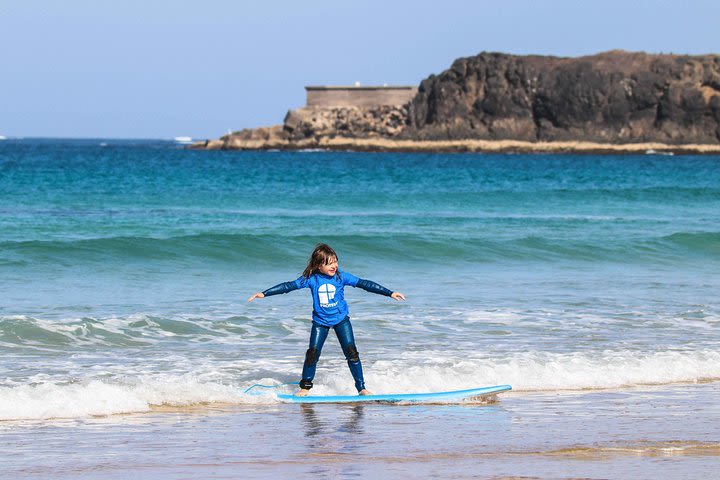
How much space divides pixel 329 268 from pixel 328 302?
0.29 m

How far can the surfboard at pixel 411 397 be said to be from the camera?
8.77 m

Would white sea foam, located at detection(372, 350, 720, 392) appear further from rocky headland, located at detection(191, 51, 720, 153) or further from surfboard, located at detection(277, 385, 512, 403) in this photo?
rocky headland, located at detection(191, 51, 720, 153)

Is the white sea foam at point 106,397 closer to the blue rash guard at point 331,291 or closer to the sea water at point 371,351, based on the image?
A: the sea water at point 371,351

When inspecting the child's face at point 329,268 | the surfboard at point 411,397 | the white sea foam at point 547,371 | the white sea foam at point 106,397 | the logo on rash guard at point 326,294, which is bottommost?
the white sea foam at point 547,371

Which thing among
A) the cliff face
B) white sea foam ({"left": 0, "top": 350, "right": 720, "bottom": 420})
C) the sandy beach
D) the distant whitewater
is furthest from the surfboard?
the cliff face

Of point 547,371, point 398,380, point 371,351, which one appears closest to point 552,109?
point 371,351

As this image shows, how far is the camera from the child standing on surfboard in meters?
8.85

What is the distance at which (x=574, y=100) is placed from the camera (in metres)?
140

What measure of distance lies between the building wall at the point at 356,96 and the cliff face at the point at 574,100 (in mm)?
11970

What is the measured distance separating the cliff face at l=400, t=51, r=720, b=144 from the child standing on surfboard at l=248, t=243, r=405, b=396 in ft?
427

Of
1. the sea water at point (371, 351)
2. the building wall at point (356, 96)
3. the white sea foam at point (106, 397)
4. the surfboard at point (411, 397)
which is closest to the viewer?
the sea water at point (371, 351)

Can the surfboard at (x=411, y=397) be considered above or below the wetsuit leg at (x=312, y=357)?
below

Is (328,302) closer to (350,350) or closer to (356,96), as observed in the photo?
(350,350)

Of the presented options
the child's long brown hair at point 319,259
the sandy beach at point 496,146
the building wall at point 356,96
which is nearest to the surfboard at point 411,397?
the child's long brown hair at point 319,259
